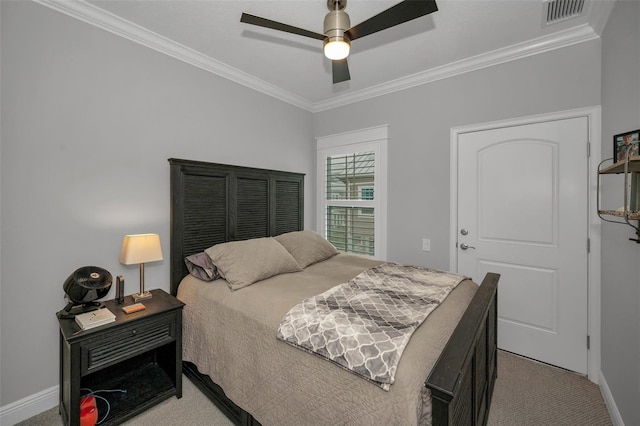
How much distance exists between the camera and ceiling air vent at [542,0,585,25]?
1.95 m

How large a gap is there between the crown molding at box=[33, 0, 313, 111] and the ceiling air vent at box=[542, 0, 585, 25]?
8.17 ft

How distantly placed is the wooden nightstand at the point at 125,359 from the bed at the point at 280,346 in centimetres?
15

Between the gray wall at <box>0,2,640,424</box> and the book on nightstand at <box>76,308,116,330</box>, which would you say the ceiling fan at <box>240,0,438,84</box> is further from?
the book on nightstand at <box>76,308,116,330</box>

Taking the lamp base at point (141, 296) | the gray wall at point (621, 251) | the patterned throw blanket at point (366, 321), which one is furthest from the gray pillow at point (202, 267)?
the gray wall at point (621, 251)

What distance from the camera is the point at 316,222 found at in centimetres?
392

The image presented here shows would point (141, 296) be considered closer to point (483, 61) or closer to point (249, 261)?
point (249, 261)

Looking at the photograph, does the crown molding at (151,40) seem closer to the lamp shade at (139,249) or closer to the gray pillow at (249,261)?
the lamp shade at (139,249)

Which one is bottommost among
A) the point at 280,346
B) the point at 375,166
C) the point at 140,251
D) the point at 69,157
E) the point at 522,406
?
the point at 522,406

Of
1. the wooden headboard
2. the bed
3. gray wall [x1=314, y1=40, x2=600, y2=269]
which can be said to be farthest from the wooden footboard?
the wooden headboard

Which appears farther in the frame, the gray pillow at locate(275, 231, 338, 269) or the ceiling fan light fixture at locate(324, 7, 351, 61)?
the gray pillow at locate(275, 231, 338, 269)

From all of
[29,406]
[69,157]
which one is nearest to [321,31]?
→ [69,157]

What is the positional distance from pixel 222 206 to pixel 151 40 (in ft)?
4.84

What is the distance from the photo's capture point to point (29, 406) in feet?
5.95

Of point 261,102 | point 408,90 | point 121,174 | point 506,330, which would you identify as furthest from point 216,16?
point 506,330
